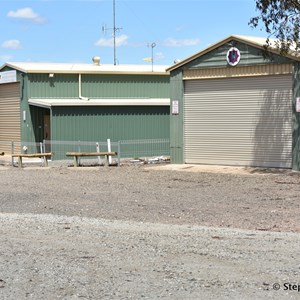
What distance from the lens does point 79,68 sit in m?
31.5

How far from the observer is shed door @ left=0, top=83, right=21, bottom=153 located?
105 feet

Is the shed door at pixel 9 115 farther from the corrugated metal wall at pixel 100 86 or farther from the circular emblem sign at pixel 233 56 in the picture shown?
the circular emblem sign at pixel 233 56

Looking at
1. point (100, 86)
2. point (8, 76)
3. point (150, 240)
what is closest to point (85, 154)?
point (100, 86)

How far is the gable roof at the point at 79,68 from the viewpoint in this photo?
30.2m

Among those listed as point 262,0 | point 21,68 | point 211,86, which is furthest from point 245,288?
point 21,68

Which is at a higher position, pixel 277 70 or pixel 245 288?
pixel 277 70

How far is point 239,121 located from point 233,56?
231 cm

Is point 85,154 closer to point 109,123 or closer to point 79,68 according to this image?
point 109,123

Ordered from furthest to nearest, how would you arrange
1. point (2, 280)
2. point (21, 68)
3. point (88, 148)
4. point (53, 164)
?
point (21, 68)
point (88, 148)
point (53, 164)
point (2, 280)

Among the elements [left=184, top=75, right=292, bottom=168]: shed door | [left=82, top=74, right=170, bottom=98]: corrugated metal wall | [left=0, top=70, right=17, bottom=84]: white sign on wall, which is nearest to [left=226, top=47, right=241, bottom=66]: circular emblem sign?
[left=184, top=75, right=292, bottom=168]: shed door

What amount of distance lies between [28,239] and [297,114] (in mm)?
13189

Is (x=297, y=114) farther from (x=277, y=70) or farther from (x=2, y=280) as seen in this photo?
(x=2, y=280)

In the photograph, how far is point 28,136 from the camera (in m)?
31.0

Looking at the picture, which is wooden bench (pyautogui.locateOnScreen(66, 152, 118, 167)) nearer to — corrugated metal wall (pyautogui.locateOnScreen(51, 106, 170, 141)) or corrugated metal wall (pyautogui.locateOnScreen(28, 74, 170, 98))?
corrugated metal wall (pyautogui.locateOnScreen(51, 106, 170, 141))
